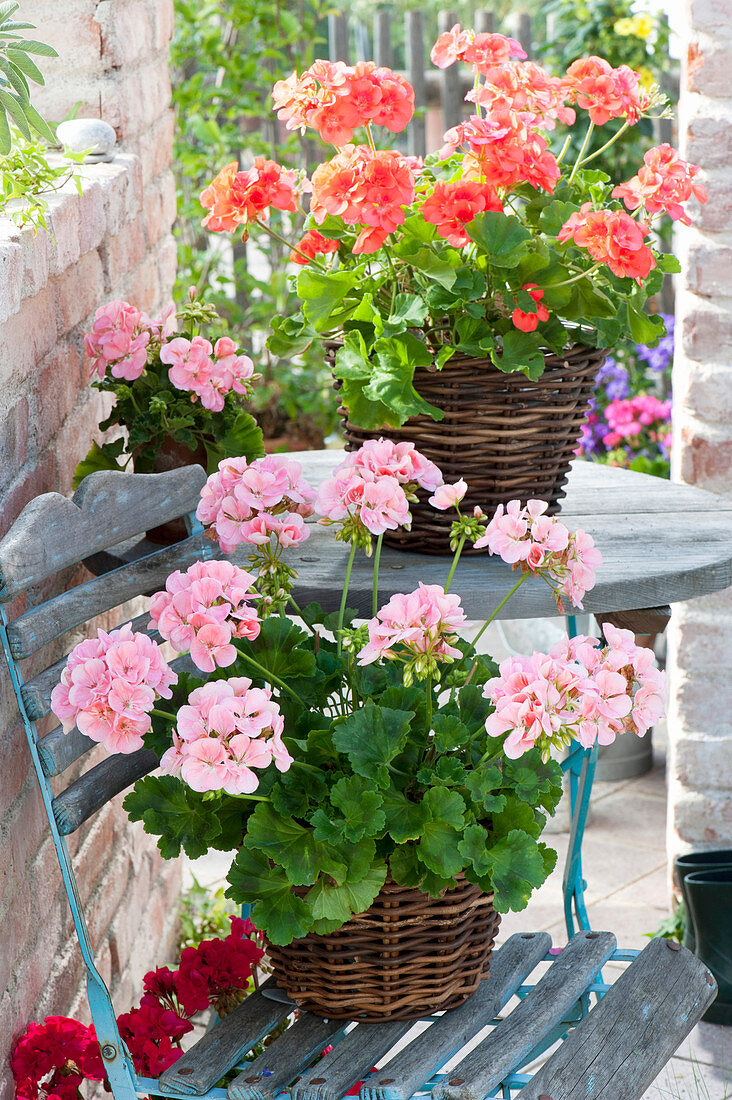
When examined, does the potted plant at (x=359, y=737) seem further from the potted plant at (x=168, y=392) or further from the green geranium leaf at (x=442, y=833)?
the potted plant at (x=168, y=392)

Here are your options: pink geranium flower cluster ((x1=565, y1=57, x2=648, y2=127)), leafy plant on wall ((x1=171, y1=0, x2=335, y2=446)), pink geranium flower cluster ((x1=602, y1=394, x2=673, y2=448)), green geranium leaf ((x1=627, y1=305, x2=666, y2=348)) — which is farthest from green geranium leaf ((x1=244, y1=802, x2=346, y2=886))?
leafy plant on wall ((x1=171, y1=0, x2=335, y2=446))

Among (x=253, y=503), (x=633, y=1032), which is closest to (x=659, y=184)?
(x=253, y=503)

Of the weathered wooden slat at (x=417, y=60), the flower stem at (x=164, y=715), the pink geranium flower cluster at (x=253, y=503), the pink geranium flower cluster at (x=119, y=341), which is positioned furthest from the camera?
the weathered wooden slat at (x=417, y=60)

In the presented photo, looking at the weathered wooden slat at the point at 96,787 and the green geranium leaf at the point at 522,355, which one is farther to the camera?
the green geranium leaf at the point at 522,355

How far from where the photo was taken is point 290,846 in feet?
3.81

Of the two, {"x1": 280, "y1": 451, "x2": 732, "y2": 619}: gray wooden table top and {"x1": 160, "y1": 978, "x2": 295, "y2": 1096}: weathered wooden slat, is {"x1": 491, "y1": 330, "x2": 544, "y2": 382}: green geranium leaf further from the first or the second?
{"x1": 160, "y1": 978, "x2": 295, "y2": 1096}: weathered wooden slat

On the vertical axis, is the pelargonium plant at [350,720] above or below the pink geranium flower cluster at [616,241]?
below

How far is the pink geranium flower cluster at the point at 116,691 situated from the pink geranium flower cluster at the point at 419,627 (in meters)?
0.20

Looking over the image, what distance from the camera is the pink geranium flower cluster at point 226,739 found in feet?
3.49

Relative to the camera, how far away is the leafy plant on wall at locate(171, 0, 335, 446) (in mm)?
4293

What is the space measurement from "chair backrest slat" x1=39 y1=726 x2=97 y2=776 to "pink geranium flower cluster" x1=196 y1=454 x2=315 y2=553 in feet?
0.84

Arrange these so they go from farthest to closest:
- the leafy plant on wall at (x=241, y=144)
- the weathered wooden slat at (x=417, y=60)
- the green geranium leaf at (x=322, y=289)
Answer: the weathered wooden slat at (x=417, y=60)
the leafy plant on wall at (x=241, y=144)
the green geranium leaf at (x=322, y=289)

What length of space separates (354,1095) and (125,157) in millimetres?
1415

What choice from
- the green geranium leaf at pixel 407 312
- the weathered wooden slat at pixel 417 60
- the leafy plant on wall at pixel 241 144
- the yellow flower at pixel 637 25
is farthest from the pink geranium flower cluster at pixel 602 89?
the weathered wooden slat at pixel 417 60
